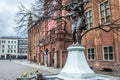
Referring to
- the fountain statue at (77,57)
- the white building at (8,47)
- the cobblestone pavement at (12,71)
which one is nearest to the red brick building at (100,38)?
the cobblestone pavement at (12,71)

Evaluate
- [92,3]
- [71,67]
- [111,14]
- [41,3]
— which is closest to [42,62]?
[92,3]

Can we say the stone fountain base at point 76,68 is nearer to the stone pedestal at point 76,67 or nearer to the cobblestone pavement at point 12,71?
the stone pedestal at point 76,67

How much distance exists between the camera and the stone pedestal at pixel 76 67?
37.6 feet

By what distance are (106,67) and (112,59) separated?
1.20 meters

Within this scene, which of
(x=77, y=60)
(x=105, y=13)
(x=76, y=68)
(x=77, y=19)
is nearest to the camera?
(x=76, y=68)

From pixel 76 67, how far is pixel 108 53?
10.9 m

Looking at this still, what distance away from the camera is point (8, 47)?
115m

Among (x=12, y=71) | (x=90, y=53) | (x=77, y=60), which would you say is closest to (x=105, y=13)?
(x=90, y=53)

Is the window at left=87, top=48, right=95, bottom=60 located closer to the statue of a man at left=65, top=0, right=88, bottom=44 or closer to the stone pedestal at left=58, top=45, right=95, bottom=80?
the statue of a man at left=65, top=0, right=88, bottom=44

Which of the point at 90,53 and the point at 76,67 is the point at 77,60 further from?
the point at 90,53

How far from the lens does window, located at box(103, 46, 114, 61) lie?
2136 centimetres

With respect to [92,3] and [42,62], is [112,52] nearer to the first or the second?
[92,3]

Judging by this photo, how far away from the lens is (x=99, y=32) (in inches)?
914

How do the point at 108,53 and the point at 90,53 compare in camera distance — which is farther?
the point at 90,53
